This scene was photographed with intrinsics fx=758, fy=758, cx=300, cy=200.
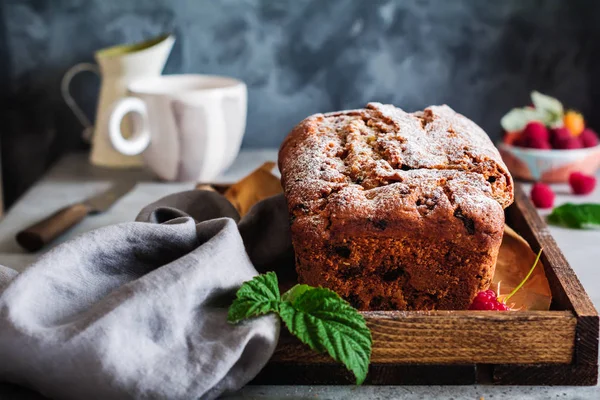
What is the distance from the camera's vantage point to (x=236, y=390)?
879 mm

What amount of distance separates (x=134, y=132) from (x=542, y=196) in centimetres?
92

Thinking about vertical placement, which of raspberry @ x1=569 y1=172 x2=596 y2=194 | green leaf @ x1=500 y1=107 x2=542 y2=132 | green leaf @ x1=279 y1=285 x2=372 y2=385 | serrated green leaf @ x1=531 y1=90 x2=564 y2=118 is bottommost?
raspberry @ x1=569 y1=172 x2=596 y2=194

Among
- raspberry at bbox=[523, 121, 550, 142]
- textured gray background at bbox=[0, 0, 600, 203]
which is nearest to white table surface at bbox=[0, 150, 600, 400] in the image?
raspberry at bbox=[523, 121, 550, 142]

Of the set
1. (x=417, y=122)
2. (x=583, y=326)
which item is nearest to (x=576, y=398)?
(x=583, y=326)

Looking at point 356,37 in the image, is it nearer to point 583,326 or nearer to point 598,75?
point 598,75

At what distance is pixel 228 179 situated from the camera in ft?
6.05

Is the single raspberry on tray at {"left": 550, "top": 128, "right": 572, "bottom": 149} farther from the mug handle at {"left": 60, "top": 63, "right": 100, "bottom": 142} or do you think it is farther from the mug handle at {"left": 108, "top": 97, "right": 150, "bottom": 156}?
the mug handle at {"left": 60, "top": 63, "right": 100, "bottom": 142}

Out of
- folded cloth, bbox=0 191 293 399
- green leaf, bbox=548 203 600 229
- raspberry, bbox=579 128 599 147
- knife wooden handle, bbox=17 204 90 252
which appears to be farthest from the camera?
raspberry, bbox=579 128 599 147

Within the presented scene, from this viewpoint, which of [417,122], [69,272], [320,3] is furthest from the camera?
[320,3]

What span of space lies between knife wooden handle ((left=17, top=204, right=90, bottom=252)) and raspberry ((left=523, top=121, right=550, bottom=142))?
3.30ft

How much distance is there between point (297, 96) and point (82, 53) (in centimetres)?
58

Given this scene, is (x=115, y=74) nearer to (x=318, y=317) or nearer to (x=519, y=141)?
(x=519, y=141)

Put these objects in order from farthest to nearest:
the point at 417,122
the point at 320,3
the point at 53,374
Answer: the point at 320,3, the point at 417,122, the point at 53,374

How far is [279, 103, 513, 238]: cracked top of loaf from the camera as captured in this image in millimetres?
978
